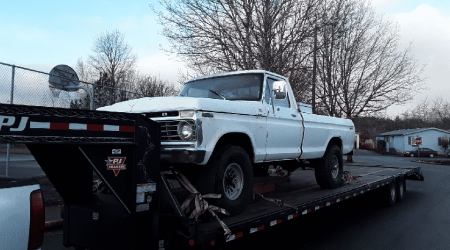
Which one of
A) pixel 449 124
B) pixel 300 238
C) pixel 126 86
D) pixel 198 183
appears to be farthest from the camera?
pixel 449 124

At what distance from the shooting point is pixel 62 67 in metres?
8.88

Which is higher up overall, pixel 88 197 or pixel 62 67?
pixel 62 67

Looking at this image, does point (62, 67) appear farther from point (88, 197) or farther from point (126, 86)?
point (126, 86)

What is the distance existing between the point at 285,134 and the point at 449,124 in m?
80.4

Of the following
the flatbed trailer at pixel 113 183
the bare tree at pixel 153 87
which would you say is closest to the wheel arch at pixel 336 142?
the flatbed trailer at pixel 113 183

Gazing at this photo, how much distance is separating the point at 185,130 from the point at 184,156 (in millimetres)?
288

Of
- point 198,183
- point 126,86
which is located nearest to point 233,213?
point 198,183

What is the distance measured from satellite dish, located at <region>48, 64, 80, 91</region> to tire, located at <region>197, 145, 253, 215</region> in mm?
5717

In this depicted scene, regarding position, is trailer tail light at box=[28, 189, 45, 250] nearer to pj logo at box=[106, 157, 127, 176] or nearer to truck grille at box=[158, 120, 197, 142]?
pj logo at box=[106, 157, 127, 176]

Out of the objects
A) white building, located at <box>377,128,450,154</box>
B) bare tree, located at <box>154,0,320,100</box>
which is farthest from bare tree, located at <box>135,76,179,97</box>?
white building, located at <box>377,128,450,154</box>

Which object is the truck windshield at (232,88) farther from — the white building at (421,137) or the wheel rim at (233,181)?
the white building at (421,137)

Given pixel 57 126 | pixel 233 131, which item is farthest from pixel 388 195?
pixel 57 126

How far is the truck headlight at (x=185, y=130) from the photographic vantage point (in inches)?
161

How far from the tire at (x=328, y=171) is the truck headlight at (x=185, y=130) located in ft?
11.9
